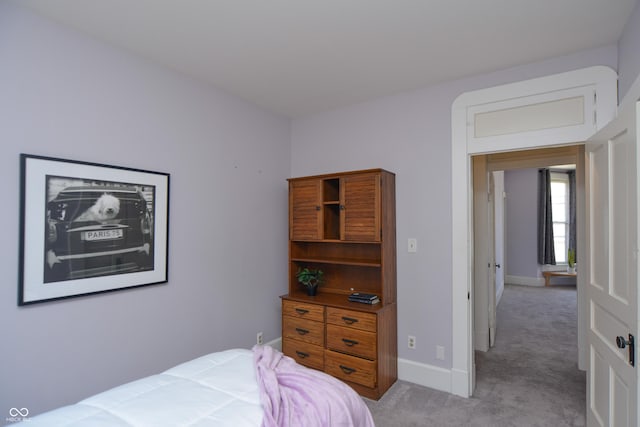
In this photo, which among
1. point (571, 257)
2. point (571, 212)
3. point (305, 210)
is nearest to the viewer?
point (305, 210)

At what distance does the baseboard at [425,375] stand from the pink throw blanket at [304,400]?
1.53 m

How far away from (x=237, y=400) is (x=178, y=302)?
55.9 inches

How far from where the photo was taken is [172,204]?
2.67 m

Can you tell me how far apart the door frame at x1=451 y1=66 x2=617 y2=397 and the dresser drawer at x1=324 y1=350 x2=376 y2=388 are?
0.72 metres

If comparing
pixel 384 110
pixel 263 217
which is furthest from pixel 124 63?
pixel 384 110

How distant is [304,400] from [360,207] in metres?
1.82

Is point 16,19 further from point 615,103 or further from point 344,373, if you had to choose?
point 615,103

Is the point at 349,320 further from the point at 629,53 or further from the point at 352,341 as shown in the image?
the point at 629,53

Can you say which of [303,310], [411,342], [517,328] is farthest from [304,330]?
[517,328]

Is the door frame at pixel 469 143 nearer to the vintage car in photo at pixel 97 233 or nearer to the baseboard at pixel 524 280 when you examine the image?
the vintage car in photo at pixel 97 233

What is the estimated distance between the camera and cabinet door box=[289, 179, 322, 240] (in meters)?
3.28

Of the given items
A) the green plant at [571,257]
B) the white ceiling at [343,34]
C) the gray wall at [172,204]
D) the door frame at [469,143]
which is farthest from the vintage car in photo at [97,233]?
the green plant at [571,257]

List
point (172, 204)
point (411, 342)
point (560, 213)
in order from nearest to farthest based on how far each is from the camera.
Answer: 1. point (172, 204)
2. point (411, 342)
3. point (560, 213)

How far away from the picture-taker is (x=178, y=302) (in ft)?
8.79
